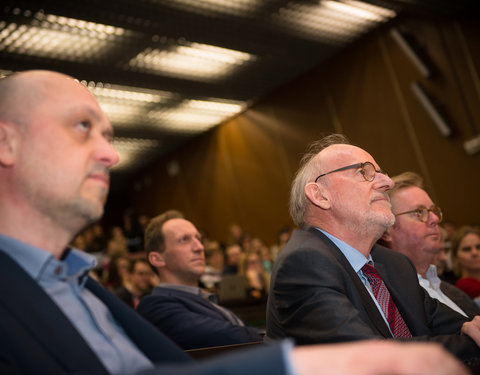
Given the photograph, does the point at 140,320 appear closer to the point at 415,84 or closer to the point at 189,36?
the point at 189,36

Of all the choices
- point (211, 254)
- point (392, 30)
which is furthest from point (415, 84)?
point (211, 254)

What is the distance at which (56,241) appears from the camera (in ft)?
3.18

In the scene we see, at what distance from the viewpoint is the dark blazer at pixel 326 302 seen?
135 cm

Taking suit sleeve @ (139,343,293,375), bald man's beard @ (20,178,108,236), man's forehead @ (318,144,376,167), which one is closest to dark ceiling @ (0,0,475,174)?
man's forehead @ (318,144,376,167)

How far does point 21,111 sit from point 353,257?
121 cm

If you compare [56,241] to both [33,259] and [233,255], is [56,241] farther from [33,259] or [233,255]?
[233,255]

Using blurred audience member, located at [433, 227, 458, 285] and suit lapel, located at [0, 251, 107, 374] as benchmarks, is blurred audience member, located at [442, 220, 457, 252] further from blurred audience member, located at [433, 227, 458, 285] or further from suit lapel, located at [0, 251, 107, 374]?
suit lapel, located at [0, 251, 107, 374]

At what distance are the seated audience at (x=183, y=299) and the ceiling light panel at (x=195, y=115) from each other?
6.35 meters

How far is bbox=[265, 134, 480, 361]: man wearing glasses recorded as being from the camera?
1.42 meters

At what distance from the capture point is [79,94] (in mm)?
1030

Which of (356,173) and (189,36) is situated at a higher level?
(189,36)

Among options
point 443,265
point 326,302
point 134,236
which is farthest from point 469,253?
point 134,236

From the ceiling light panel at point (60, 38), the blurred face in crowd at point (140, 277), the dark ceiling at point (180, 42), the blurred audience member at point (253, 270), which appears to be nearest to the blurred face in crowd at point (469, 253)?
the blurred audience member at point (253, 270)

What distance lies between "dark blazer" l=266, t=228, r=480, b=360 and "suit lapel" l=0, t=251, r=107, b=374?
0.74 metres
